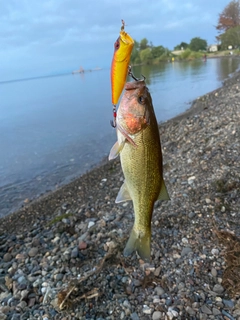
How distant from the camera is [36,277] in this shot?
189 inches

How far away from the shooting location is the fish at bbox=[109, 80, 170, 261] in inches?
98.3

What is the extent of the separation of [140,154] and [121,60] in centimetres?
84

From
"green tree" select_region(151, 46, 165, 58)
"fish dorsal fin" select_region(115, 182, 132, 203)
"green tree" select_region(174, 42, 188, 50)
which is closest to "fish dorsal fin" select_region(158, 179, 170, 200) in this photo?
"fish dorsal fin" select_region(115, 182, 132, 203)

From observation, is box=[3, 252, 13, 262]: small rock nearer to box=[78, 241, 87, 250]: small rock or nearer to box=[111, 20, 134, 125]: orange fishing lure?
box=[78, 241, 87, 250]: small rock

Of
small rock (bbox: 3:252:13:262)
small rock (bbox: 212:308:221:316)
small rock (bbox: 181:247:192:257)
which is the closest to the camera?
small rock (bbox: 212:308:221:316)

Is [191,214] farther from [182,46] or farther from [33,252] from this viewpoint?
[182,46]

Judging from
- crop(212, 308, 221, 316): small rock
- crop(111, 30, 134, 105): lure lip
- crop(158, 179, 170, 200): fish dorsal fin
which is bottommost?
crop(212, 308, 221, 316): small rock

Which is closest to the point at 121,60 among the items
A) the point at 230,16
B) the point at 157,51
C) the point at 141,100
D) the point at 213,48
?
the point at 141,100

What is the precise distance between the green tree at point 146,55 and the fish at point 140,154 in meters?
86.4

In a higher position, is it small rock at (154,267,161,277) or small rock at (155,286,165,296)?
small rock at (154,267,161,277)

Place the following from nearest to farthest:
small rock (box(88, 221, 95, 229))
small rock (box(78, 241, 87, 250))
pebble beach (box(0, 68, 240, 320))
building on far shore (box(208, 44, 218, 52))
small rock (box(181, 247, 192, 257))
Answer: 1. pebble beach (box(0, 68, 240, 320))
2. small rock (box(181, 247, 192, 257))
3. small rock (box(78, 241, 87, 250))
4. small rock (box(88, 221, 95, 229))
5. building on far shore (box(208, 44, 218, 52))

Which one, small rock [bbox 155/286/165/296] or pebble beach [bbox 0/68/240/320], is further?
small rock [bbox 155/286/165/296]

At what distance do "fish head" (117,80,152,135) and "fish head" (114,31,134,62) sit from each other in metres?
0.26

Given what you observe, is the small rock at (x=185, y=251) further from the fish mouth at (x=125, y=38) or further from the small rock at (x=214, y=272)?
the fish mouth at (x=125, y=38)
